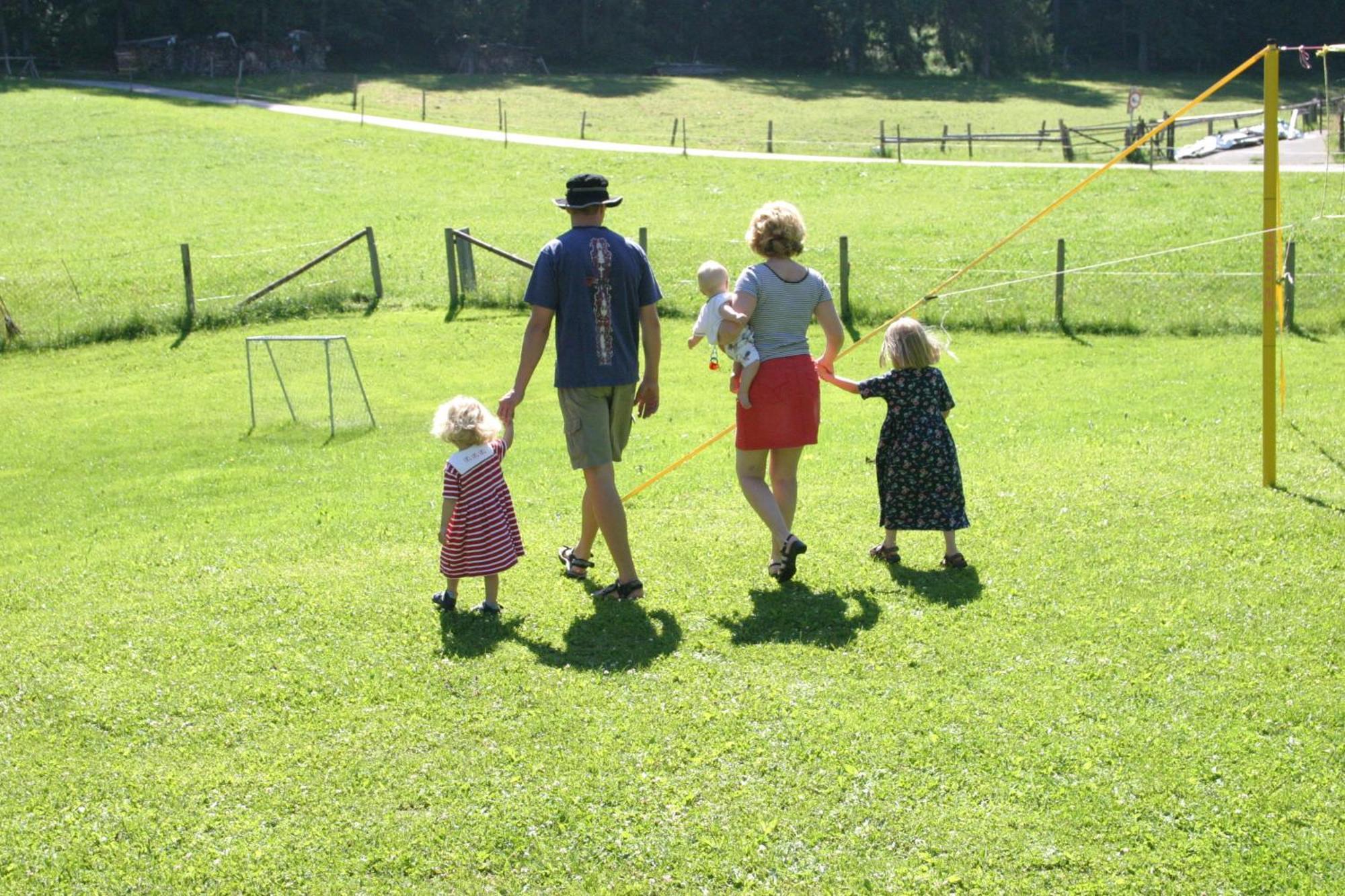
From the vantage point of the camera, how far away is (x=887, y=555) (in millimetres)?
7906

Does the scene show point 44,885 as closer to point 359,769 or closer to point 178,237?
point 359,769

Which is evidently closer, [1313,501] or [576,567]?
[576,567]

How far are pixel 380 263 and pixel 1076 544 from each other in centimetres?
2056

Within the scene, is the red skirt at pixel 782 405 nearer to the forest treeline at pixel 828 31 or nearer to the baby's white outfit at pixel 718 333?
the baby's white outfit at pixel 718 333

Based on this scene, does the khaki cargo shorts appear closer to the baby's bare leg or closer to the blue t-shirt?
the blue t-shirt

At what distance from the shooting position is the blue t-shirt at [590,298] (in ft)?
23.1

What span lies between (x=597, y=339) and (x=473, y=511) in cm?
116

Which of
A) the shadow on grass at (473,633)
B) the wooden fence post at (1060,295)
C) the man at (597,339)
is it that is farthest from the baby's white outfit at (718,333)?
the wooden fence post at (1060,295)

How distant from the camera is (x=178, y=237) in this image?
31703 mm

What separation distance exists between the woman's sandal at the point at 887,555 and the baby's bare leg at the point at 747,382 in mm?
1258

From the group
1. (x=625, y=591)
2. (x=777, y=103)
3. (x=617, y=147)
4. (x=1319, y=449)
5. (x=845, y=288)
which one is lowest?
(x=625, y=591)

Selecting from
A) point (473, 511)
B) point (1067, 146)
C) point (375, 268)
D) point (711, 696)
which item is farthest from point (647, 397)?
point (1067, 146)

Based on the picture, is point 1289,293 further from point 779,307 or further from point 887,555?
point 779,307

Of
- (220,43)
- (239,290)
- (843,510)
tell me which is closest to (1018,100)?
(220,43)
